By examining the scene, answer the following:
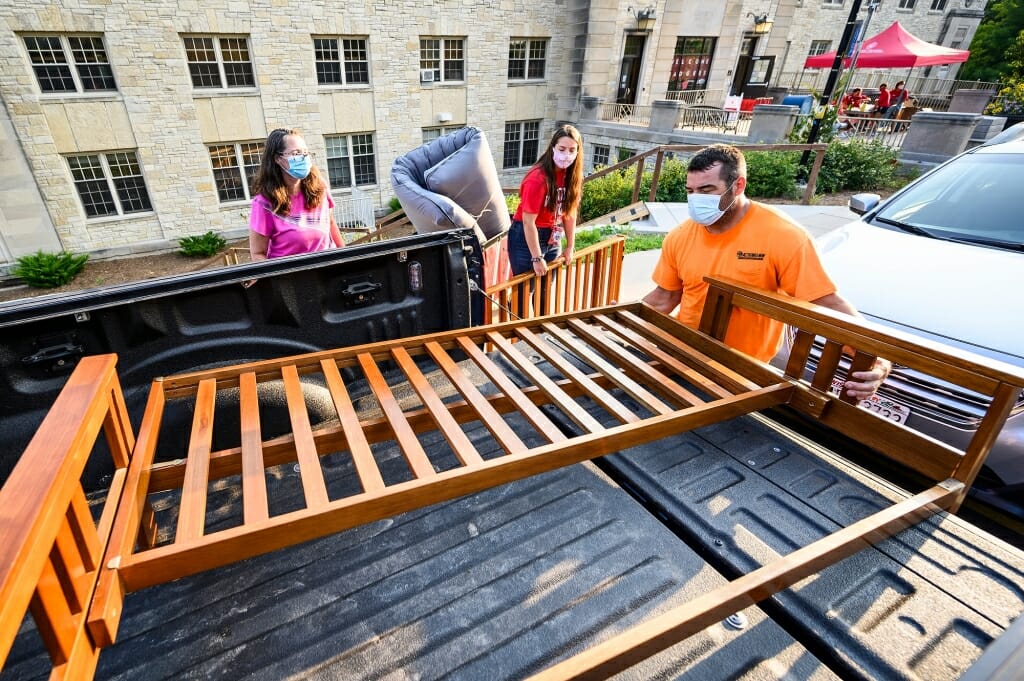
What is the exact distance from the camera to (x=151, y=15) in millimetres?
12398

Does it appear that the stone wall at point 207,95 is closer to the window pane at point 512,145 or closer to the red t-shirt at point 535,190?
the window pane at point 512,145

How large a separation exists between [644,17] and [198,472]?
21829 millimetres

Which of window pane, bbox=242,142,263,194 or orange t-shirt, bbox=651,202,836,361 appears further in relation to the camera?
window pane, bbox=242,142,263,194

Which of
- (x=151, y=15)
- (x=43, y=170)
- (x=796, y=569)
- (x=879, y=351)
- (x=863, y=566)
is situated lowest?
(x=43, y=170)

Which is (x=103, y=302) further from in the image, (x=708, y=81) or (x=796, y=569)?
(x=708, y=81)

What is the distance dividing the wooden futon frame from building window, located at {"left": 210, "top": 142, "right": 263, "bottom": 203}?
49.4ft

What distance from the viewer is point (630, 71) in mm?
20562

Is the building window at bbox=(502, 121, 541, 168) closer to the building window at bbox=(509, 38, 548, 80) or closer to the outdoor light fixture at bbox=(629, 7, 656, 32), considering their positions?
the building window at bbox=(509, 38, 548, 80)

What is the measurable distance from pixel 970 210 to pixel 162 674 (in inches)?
214

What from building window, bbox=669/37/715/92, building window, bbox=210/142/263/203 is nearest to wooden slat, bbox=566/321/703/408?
building window, bbox=210/142/263/203

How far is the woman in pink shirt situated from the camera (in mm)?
3283

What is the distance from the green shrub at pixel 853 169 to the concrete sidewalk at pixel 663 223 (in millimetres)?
1478

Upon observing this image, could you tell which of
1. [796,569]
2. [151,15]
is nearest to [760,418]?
[796,569]

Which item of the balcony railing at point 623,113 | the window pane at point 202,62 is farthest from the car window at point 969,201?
the window pane at point 202,62
